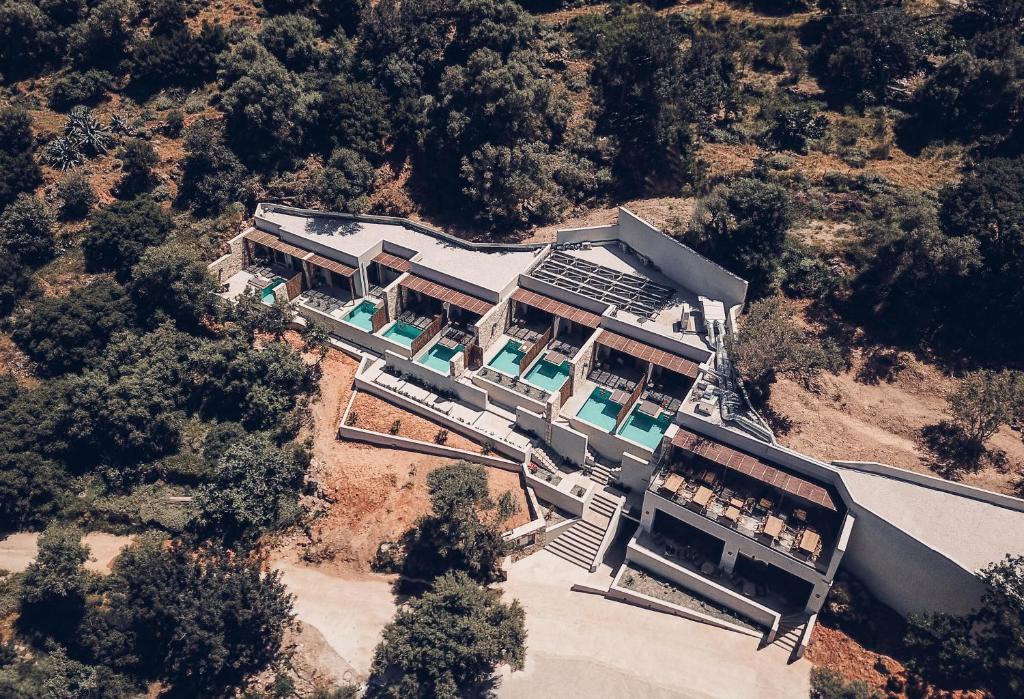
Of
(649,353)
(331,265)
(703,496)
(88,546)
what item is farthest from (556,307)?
(88,546)

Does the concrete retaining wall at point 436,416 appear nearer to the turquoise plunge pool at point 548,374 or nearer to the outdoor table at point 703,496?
the turquoise plunge pool at point 548,374

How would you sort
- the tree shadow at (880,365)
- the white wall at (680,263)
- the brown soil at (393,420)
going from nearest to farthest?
the tree shadow at (880,365) < the brown soil at (393,420) < the white wall at (680,263)

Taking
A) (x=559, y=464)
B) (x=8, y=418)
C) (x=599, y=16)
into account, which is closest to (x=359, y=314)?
(x=559, y=464)

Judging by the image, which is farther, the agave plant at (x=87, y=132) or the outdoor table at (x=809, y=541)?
the agave plant at (x=87, y=132)

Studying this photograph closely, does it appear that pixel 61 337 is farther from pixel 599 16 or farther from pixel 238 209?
Answer: pixel 599 16

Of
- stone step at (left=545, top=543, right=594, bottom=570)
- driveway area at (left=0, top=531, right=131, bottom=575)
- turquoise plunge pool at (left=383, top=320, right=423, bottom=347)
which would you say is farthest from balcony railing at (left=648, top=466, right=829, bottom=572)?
driveway area at (left=0, top=531, right=131, bottom=575)

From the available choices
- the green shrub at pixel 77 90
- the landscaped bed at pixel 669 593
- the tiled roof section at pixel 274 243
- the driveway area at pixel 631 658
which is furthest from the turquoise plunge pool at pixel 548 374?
the green shrub at pixel 77 90

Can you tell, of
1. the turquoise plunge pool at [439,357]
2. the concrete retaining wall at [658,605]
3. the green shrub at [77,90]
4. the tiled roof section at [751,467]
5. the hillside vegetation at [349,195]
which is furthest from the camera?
the green shrub at [77,90]
